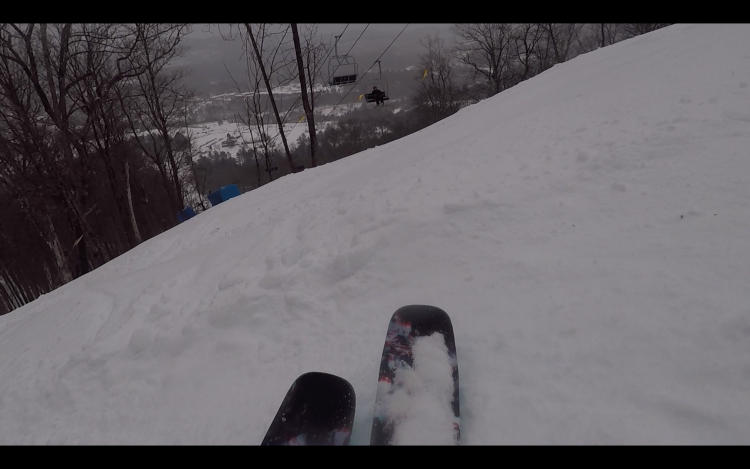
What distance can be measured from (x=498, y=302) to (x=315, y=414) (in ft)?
4.81

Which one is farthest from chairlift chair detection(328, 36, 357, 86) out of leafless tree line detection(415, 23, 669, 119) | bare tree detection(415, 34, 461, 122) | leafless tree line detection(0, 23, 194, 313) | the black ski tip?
bare tree detection(415, 34, 461, 122)

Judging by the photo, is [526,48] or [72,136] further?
[526,48]

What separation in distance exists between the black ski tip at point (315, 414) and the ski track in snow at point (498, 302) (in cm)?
14

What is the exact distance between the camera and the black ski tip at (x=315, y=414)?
1.88 meters

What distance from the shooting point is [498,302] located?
2.47 m

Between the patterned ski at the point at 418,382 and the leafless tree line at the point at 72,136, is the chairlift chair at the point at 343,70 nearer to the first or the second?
the leafless tree line at the point at 72,136

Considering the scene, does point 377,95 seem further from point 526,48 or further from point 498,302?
point 526,48

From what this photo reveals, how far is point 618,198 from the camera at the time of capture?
2.93 metres

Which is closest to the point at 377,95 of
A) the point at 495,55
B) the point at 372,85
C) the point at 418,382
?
the point at 372,85

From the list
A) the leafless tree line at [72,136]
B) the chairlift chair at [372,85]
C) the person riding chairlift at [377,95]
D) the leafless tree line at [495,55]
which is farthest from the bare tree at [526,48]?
the leafless tree line at [72,136]

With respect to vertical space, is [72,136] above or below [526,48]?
below

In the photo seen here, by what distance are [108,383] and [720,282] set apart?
4.32 metres

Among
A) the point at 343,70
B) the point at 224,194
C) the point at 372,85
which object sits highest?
the point at 343,70

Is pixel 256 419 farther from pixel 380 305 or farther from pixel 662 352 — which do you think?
pixel 662 352
